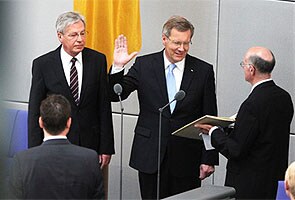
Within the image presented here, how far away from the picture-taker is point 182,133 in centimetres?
379

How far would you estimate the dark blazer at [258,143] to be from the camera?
3.57 metres

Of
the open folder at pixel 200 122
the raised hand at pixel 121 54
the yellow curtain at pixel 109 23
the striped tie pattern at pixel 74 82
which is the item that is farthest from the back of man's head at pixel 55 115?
the yellow curtain at pixel 109 23

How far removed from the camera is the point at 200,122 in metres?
3.70

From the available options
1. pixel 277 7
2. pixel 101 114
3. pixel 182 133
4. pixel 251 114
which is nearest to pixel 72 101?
pixel 101 114

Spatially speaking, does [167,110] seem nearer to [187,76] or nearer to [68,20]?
[187,76]

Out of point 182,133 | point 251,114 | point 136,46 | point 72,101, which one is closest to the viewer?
point 251,114

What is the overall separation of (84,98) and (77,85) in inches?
3.6

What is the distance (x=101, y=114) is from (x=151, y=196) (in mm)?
592

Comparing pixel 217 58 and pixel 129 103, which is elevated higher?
pixel 217 58

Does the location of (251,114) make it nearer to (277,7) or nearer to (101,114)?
(101,114)

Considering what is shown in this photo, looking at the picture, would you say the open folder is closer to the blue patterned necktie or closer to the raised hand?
the blue patterned necktie

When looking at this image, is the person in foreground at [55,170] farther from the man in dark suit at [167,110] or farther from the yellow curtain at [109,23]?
the yellow curtain at [109,23]

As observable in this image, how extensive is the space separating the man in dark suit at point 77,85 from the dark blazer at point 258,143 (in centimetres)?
83

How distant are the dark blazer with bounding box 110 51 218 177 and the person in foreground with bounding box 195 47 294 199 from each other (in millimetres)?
356
